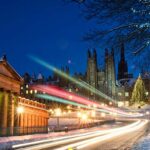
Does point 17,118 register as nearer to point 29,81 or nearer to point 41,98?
point 41,98

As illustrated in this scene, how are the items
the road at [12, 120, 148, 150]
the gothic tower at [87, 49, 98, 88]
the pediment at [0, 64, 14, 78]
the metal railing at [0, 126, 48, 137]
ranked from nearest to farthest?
the road at [12, 120, 148, 150]
the metal railing at [0, 126, 48, 137]
the pediment at [0, 64, 14, 78]
the gothic tower at [87, 49, 98, 88]

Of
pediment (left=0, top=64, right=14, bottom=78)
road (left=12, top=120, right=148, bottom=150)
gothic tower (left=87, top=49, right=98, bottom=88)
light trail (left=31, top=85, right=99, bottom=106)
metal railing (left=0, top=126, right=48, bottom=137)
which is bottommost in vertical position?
road (left=12, top=120, right=148, bottom=150)

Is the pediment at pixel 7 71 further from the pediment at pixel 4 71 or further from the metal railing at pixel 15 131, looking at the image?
the metal railing at pixel 15 131

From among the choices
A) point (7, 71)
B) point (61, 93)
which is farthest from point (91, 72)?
point (7, 71)

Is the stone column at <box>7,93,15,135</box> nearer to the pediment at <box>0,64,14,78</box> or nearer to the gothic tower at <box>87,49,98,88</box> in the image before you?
the pediment at <box>0,64,14,78</box>

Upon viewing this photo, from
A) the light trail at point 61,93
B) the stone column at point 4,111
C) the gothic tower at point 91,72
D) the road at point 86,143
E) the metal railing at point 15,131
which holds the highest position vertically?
the gothic tower at point 91,72

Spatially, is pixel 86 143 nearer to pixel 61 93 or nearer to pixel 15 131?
pixel 15 131

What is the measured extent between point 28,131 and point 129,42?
4361 cm

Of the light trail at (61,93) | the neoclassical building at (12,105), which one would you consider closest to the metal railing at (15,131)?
the neoclassical building at (12,105)

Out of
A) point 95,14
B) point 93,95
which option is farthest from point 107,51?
point 93,95

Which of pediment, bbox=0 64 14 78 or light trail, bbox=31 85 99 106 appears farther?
light trail, bbox=31 85 99 106

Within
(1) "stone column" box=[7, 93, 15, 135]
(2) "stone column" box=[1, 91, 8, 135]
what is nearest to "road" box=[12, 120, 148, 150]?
(2) "stone column" box=[1, 91, 8, 135]

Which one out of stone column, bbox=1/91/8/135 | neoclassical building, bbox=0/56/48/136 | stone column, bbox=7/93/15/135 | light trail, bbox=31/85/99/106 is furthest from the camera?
light trail, bbox=31/85/99/106

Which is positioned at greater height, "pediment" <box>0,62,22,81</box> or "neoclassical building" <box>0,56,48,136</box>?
"pediment" <box>0,62,22,81</box>
